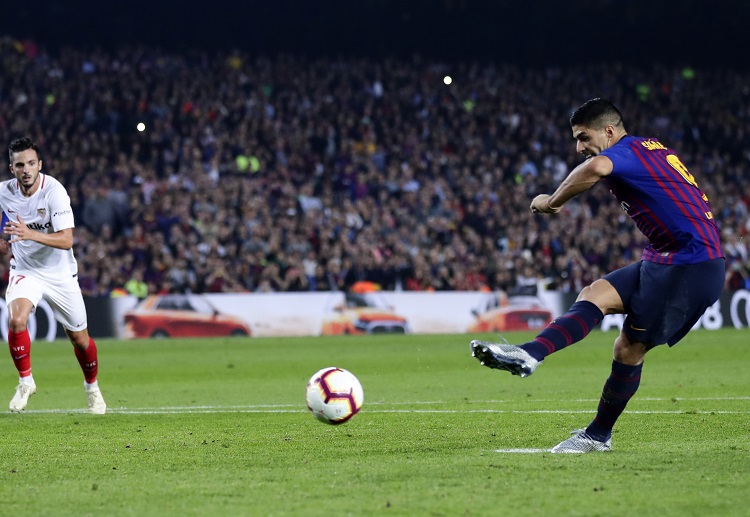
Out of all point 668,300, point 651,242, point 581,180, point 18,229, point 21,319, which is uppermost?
point 581,180

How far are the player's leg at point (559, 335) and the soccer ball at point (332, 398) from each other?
1428mm

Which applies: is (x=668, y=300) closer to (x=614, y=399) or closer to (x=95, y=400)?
(x=614, y=399)

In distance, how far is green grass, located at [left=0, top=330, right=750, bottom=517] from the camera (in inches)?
217

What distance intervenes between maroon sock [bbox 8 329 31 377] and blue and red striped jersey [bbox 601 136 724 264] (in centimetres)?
574

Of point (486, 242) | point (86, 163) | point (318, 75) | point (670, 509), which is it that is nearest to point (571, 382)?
point (670, 509)

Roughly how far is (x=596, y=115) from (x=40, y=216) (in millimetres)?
5418

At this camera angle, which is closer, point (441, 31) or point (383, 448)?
point (383, 448)

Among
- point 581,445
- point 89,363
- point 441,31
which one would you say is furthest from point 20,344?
point 441,31

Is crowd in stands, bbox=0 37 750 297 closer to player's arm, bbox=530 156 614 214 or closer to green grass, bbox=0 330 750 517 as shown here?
green grass, bbox=0 330 750 517

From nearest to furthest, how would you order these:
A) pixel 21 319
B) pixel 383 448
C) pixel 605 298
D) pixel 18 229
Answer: pixel 605 298
pixel 383 448
pixel 18 229
pixel 21 319

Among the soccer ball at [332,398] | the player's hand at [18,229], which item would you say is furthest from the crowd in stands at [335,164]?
the soccer ball at [332,398]

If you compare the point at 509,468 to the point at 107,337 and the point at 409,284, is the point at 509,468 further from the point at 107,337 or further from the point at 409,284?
the point at 409,284

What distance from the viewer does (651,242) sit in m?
7.18

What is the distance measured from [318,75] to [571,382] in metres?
23.1
